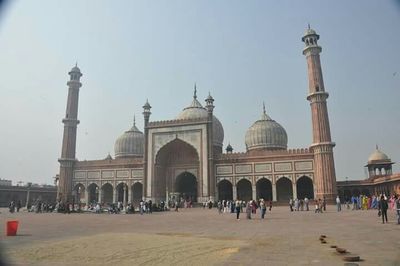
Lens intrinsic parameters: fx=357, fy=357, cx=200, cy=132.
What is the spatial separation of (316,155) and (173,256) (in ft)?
88.6

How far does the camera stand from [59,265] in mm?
5316

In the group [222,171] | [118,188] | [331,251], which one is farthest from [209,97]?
[331,251]

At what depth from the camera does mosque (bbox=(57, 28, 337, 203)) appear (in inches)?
1251

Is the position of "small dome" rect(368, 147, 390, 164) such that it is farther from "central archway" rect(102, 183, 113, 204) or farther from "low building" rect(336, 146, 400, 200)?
"central archway" rect(102, 183, 113, 204)

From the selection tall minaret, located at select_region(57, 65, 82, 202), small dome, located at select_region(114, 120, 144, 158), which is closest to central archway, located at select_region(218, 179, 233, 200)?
small dome, located at select_region(114, 120, 144, 158)

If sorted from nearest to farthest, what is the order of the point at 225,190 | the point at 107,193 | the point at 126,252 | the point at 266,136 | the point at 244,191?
1. the point at 126,252
2. the point at 244,191
3. the point at 225,190
4. the point at 266,136
5. the point at 107,193

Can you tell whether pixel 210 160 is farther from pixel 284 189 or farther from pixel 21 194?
pixel 21 194

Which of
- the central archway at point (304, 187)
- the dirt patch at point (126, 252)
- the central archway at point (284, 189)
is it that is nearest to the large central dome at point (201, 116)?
the central archway at point (284, 189)

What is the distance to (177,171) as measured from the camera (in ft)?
117

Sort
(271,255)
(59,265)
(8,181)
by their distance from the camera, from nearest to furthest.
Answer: (59,265), (271,255), (8,181)

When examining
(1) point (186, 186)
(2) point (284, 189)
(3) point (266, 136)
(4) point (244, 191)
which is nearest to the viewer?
(2) point (284, 189)

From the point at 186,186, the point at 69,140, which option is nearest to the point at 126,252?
the point at 186,186

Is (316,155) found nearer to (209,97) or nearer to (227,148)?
(209,97)

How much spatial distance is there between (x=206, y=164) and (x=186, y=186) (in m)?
5.20
